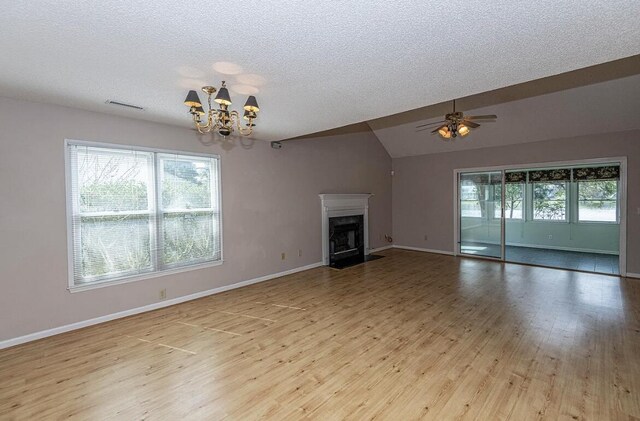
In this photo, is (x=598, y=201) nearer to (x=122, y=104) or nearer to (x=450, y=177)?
(x=450, y=177)

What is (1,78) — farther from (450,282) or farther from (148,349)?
(450,282)

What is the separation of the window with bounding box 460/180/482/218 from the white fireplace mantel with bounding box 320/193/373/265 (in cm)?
219

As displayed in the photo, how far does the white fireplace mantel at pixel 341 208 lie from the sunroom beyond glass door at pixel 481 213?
7.37 ft

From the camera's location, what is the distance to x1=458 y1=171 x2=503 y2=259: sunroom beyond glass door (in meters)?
6.62

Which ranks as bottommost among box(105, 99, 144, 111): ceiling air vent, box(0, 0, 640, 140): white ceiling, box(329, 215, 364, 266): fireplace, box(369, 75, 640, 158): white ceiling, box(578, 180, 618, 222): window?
box(329, 215, 364, 266): fireplace

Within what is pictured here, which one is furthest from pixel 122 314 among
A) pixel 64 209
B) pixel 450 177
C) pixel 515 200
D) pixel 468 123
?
pixel 515 200

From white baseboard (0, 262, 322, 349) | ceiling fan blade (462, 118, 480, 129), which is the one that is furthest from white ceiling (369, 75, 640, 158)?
white baseboard (0, 262, 322, 349)

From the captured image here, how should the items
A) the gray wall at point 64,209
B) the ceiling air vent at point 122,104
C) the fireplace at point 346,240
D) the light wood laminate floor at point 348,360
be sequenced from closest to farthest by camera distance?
the light wood laminate floor at point 348,360, the gray wall at point 64,209, the ceiling air vent at point 122,104, the fireplace at point 346,240

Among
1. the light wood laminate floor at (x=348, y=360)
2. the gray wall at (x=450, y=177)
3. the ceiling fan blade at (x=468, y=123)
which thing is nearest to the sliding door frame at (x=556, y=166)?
the gray wall at (x=450, y=177)

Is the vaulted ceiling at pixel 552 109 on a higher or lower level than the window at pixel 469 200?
higher

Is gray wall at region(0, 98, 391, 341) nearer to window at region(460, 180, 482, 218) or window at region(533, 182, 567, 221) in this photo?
window at region(460, 180, 482, 218)

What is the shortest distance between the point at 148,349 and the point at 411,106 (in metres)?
3.65

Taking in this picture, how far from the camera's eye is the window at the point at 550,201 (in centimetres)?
802

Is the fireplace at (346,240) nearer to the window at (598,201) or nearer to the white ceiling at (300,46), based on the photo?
the white ceiling at (300,46)
